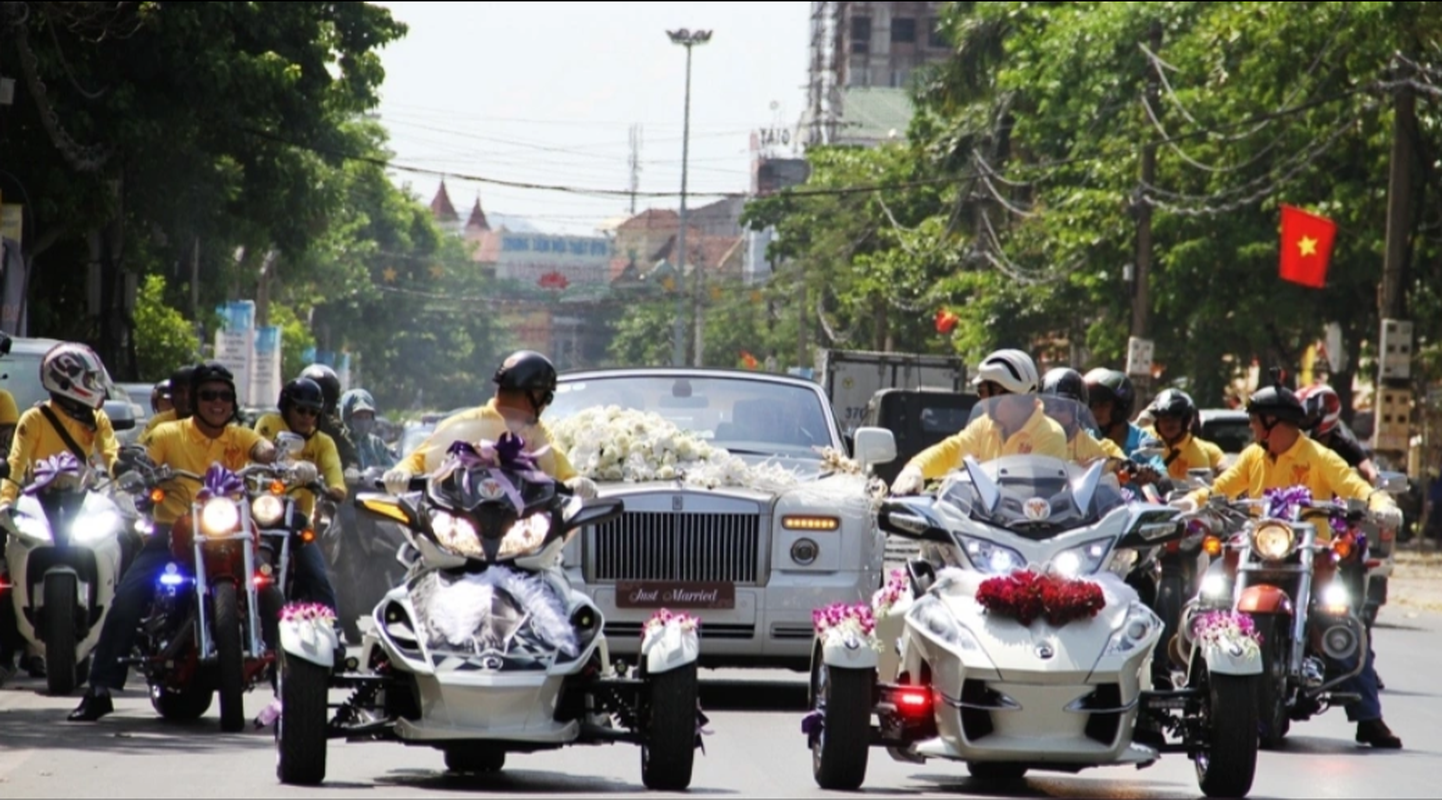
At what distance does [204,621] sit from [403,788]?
2330mm

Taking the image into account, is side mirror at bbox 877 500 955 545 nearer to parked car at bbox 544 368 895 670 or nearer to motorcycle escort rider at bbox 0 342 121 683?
parked car at bbox 544 368 895 670

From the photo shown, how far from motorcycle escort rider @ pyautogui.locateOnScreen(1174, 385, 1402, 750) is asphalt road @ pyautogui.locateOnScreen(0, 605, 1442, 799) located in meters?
0.16

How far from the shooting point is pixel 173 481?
479 inches

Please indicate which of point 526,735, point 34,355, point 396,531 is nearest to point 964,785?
point 526,735

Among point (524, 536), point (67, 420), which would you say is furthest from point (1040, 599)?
point (67, 420)

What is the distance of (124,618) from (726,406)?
174 inches

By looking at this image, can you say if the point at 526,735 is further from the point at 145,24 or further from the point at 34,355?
the point at 145,24

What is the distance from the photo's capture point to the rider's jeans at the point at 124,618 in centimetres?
1177

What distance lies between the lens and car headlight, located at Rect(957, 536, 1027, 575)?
9.16 m

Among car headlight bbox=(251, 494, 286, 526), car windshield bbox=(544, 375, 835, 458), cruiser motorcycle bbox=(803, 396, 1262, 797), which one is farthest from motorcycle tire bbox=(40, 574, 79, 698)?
cruiser motorcycle bbox=(803, 396, 1262, 797)

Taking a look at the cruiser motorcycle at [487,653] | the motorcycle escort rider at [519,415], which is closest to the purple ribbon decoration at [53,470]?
the motorcycle escort rider at [519,415]

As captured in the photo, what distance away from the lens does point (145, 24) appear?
31.7 meters

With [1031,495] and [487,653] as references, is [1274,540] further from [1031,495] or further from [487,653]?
[487,653]

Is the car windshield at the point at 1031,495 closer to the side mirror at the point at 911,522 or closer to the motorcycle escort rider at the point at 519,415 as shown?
the side mirror at the point at 911,522
